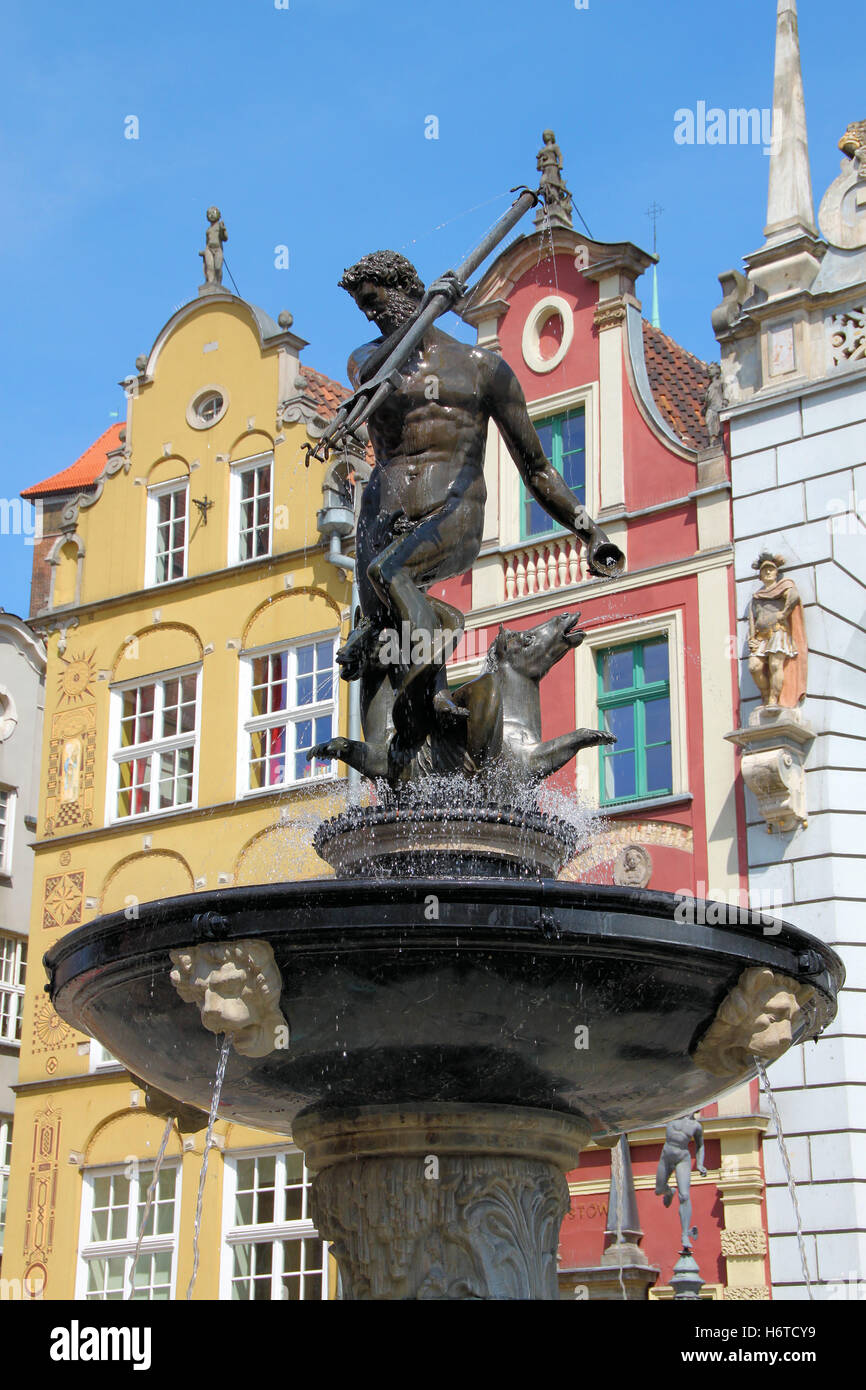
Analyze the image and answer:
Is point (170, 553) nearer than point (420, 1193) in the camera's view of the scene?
No

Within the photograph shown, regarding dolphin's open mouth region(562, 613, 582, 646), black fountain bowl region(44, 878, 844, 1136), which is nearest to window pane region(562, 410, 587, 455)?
dolphin's open mouth region(562, 613, 582, 646)

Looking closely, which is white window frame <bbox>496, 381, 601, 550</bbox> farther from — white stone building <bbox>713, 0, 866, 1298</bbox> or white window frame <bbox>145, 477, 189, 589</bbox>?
white window frame <bbox>145, 477, 189, 589</bbox>

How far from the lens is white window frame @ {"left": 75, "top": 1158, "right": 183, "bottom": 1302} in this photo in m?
22.1

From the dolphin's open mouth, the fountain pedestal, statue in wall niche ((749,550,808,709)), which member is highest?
statue in wall niche ((749,550,808,709))

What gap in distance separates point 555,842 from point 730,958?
3.92ft

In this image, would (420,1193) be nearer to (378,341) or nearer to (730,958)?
(730,958)

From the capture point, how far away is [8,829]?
30656 millimetres

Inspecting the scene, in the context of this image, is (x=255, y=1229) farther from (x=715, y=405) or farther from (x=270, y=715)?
(x=715, y=405)

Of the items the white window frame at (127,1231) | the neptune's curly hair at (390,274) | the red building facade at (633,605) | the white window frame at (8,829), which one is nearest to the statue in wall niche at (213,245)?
the red building facade at (633,605)

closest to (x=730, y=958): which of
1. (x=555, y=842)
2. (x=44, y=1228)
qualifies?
(x=555, y=842)

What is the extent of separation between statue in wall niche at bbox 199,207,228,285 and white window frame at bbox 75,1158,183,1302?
12107mm

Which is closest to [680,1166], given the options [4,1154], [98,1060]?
[98,1060]

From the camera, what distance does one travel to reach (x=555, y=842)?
742 centimetres
